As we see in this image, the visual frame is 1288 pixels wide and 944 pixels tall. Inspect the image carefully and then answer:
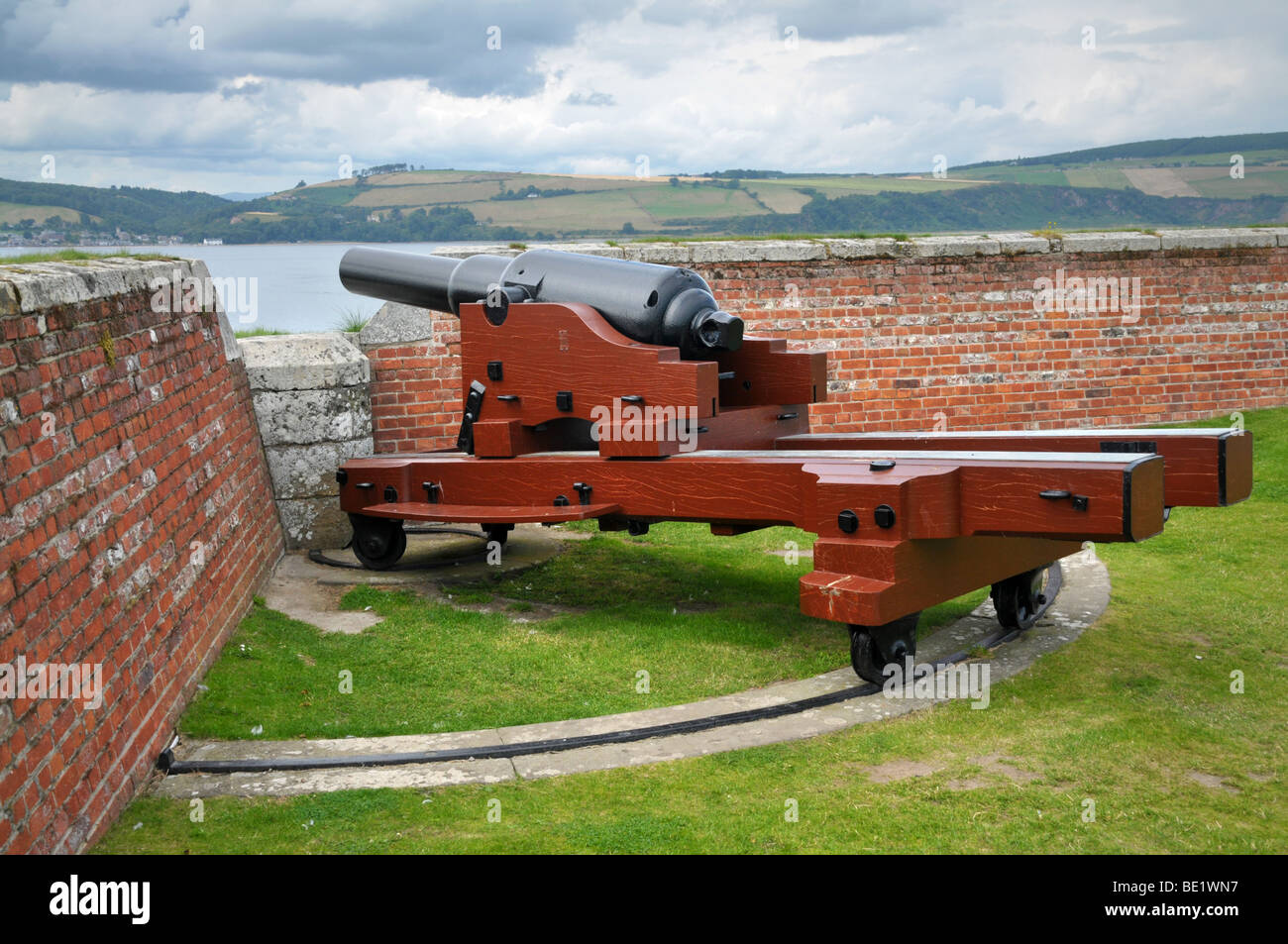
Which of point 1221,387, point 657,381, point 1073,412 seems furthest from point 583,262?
point 1221,387

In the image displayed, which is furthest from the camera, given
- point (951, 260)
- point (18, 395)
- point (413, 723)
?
point (951, 260)

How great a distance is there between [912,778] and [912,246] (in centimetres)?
640

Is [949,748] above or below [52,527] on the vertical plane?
below

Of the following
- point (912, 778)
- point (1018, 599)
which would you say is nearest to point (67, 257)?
point (912, 778)

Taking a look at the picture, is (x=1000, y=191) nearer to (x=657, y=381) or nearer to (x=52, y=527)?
(x=657, y=381)

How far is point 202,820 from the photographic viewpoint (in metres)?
3.64

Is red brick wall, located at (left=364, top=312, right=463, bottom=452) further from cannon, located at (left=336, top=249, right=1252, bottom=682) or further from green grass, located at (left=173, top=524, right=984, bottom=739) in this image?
green grass, located at (left=173, top=524, right=984, bottom=739)

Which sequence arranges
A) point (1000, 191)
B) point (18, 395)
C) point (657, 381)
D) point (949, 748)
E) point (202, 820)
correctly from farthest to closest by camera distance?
point (1000, 191), point (657, 381), point (949, 748), point (202, 820), point (18, 395)

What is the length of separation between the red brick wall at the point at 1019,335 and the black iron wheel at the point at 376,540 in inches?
134

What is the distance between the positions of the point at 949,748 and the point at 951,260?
6.28 m

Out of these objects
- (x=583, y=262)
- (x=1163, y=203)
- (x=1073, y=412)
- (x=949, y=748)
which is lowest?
(x=949, y=748)

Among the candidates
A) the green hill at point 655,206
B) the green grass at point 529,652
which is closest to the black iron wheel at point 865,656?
the green grass at point 529,652

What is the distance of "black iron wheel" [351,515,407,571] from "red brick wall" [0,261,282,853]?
46.6 inches

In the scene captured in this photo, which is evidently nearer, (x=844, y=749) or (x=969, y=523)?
(x=844, y=749)
